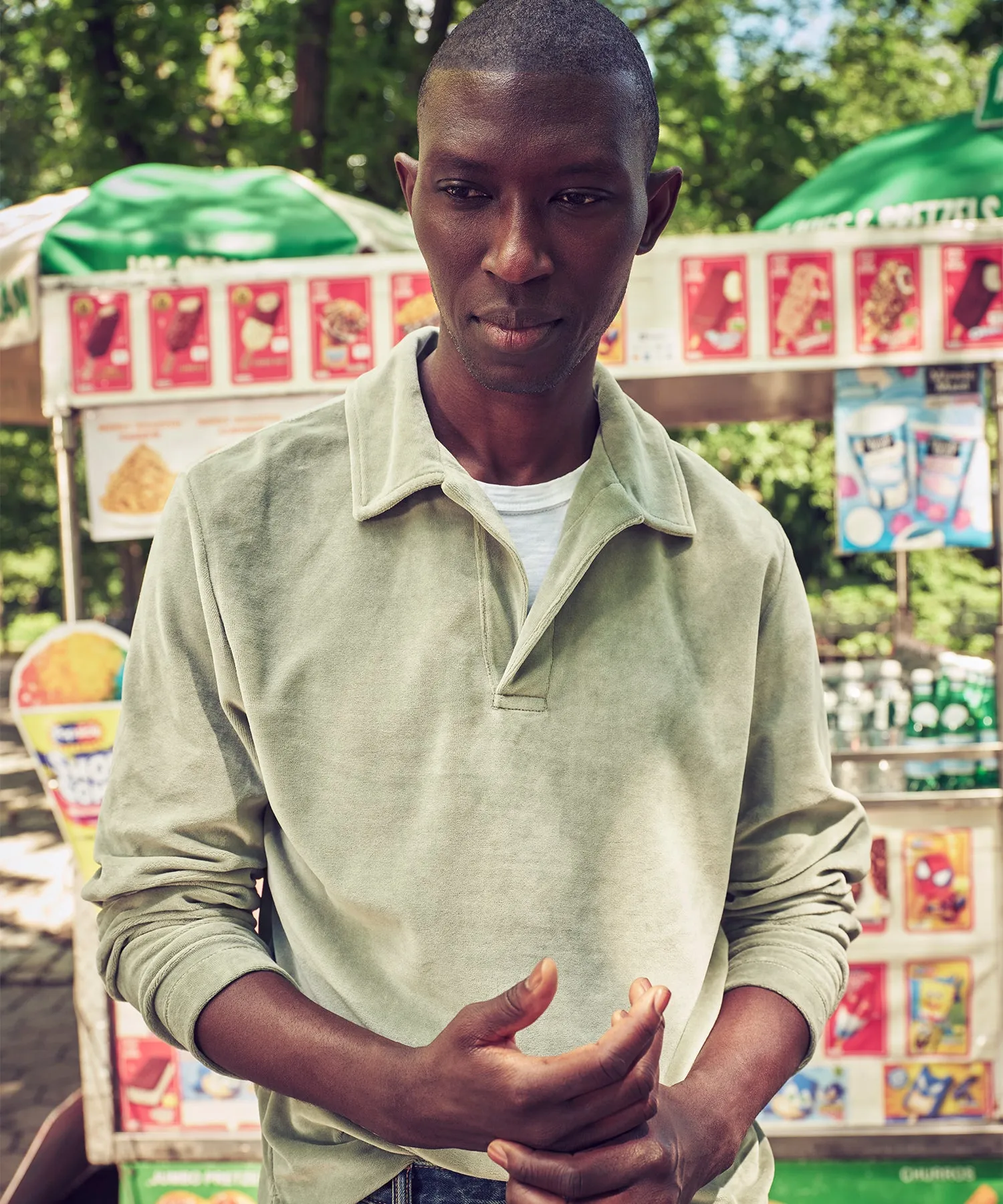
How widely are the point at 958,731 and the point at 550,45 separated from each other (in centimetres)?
287

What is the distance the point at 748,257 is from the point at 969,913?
76.6 inches

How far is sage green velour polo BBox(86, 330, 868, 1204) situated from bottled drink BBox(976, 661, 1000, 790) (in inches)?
93.6

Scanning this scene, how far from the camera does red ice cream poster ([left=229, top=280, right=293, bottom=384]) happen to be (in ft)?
11.3

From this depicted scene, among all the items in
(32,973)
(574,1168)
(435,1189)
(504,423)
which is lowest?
(32,973)

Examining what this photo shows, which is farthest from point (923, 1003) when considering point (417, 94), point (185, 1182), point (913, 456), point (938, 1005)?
point (417, 94)

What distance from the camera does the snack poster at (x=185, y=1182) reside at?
3455mm

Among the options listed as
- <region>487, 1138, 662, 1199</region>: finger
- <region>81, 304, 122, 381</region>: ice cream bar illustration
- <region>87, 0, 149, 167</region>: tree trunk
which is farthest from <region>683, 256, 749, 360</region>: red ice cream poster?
<region>87, 0, 149, 167</region>: tree trunk

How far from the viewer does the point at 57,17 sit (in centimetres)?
770

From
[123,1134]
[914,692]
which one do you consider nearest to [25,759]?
[123,1134]

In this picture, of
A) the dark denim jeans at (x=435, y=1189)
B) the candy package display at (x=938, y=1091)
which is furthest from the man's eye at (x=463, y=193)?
the candy package display at (x=938, y=1091)

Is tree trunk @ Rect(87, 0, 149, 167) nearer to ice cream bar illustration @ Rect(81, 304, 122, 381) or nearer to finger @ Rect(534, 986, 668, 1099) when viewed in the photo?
ice cream bar illustration @ Rect(81, 304, 122, 381)

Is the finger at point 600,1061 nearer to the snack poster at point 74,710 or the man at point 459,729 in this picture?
the man at point 459,729

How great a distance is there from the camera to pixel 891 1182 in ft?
11.6

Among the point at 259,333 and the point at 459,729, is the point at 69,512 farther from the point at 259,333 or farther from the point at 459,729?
the point at 459,729
